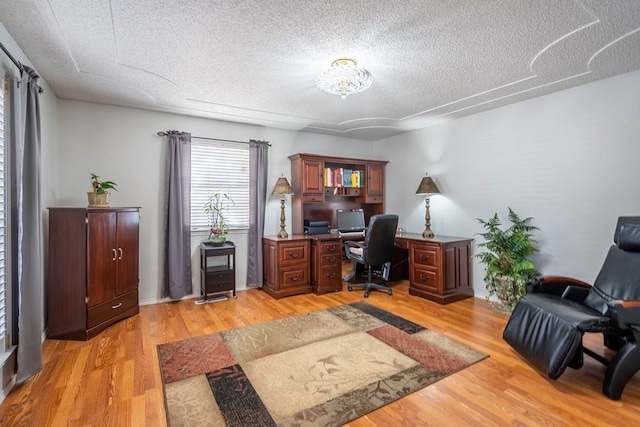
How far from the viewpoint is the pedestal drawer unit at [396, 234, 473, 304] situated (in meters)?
3.75

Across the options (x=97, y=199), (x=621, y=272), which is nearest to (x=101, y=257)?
(x=97, y=199)

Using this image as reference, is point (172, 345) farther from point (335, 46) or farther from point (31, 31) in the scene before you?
point (335, 46)

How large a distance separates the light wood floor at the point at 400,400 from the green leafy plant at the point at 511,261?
511mm

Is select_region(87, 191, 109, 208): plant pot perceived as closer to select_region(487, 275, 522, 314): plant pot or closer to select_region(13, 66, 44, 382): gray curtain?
select_region(13, 66, 44, 382): gray curtain

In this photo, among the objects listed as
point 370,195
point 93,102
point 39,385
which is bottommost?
point 39,385

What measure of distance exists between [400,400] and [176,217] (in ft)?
10.6

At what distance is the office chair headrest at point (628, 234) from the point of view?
7.71ft

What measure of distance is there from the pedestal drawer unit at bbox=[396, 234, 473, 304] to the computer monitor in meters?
1.04

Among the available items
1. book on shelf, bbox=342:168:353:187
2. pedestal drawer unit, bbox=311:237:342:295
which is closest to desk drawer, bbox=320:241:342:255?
pedestal drawer unit, bbox=311:237:342:295

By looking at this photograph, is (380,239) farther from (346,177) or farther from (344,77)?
(344,77)

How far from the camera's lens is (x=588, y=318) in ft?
6.50

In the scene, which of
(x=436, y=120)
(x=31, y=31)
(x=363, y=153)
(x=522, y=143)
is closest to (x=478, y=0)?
(x=522, y=143)

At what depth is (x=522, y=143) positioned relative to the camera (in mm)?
3596

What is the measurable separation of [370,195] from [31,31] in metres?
4.37
